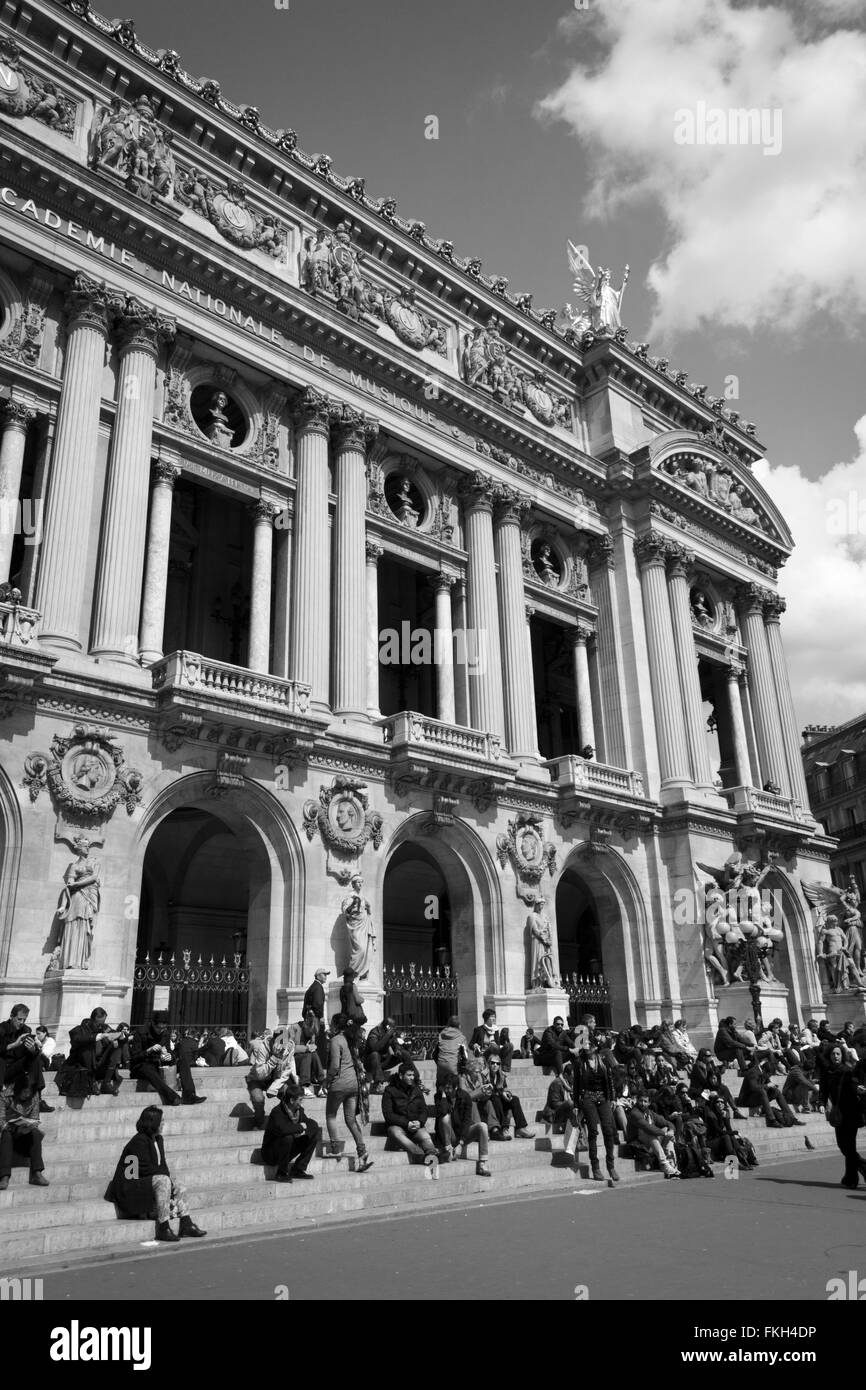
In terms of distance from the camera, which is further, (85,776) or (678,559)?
(678,559)

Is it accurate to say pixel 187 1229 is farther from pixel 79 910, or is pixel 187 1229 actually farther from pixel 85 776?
pixel 85 776

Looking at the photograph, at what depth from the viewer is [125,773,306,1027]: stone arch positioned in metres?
23.4

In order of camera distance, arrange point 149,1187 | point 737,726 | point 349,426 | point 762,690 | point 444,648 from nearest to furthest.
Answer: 1. point 149,1187
2. point 349,426
3. point 444,648
4. point 737,726
5. point 762,690

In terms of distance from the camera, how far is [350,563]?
93.6 ft

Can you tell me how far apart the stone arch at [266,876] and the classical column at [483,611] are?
305 inches

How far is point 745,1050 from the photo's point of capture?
2453 cm

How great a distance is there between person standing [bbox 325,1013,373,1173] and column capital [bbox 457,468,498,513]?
21.5 metres

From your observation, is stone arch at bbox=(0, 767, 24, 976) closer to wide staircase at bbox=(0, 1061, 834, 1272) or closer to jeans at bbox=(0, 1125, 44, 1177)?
wide staircase at bbox=(0, 1061, 834, 1272)

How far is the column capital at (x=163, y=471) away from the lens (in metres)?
26.0

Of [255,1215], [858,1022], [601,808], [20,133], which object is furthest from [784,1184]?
[20,133]

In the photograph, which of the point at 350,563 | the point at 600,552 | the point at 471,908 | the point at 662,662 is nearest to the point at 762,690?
the point at 662,662

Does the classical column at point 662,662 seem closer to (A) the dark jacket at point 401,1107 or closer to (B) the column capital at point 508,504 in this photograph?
(B) the column capital at point 508,504

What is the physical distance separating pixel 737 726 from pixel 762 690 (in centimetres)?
208

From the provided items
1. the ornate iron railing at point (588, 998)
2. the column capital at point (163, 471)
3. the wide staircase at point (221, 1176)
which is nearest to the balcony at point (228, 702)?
the column capital at point (163, 471)
